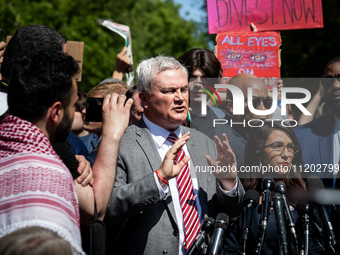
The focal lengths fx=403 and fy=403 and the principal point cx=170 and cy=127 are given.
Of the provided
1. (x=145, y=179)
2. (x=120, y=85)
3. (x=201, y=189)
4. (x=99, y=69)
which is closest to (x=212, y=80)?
(x=120, y=85)

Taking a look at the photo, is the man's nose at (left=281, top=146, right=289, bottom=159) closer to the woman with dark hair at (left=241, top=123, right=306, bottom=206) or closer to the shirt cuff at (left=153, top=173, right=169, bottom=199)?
the woman with dark hair at (left=241, top=123, right=306, bottom=206)

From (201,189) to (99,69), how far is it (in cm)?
1651

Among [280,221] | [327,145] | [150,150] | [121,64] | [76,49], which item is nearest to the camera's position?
[280,221]

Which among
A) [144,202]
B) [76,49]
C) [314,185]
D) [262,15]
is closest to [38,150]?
[144,202]

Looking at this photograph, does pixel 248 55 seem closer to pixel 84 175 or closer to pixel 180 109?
pixel 180 109

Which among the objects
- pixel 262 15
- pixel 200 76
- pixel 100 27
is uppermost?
pixel 100 27

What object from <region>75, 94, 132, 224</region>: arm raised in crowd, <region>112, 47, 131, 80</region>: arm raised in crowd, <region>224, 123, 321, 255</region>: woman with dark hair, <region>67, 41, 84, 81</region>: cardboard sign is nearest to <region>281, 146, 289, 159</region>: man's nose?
<region>224, 123, 321, 255</region>: woman with dark hair

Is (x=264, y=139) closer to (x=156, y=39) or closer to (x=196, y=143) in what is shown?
(x=196, y=143)

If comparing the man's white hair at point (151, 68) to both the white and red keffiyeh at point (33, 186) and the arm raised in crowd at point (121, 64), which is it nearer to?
the white and red keffiyeh at point (33, 186)

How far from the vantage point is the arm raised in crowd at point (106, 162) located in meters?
2.12

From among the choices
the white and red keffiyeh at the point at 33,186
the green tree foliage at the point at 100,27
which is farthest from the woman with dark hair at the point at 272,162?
the green tree foliage at the point at 100,27

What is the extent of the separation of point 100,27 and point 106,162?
18.0 meters

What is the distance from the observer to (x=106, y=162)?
7.40 feet

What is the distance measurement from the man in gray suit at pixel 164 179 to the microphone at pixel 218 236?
0.47 metres
